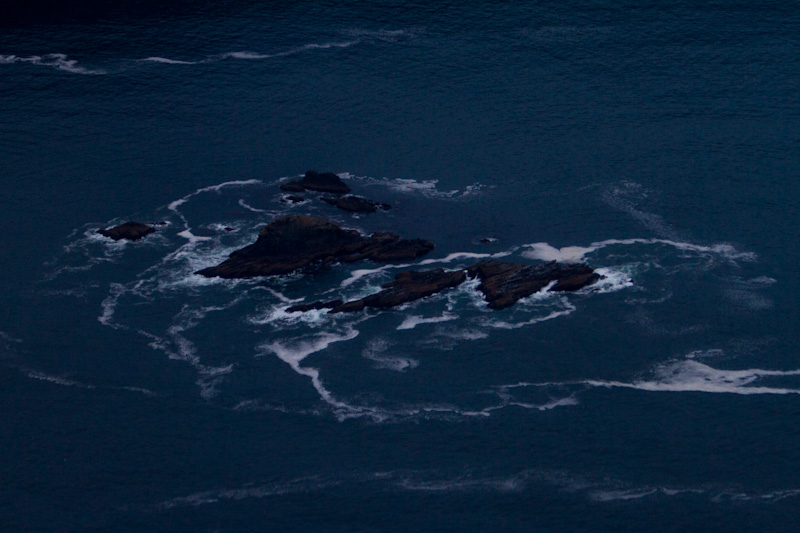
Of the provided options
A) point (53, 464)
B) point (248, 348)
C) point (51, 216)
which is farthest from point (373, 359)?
point (51, 216)

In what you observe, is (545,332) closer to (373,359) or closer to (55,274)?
(373,359)

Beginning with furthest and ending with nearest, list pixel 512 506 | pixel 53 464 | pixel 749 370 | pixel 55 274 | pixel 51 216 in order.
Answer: pixel 51 216 → pixel 55 274 → pixel 749 370 → pixel 53 464 → pixel 512 506

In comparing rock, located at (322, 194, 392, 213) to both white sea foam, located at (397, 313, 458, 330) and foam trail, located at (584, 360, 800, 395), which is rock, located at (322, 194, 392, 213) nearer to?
white sea foam, located at (397, 313, 458, 330)

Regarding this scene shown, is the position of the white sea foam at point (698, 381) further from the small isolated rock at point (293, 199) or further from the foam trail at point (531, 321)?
the small isolated rock at point (293, 199)

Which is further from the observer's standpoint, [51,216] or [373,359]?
[51,216]

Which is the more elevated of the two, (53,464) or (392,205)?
(392,205)

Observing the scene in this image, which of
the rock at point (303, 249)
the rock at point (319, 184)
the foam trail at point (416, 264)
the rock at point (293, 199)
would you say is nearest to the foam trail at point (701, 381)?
the foam trail at point (416, 264)

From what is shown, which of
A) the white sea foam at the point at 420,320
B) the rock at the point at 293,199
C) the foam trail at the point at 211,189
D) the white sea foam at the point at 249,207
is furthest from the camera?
the foam trail at the point at 211,189
